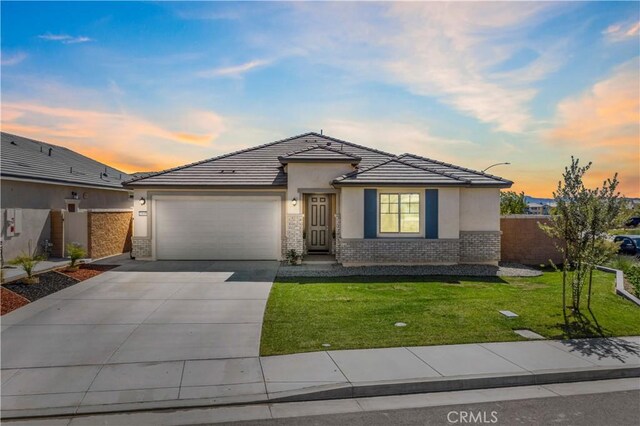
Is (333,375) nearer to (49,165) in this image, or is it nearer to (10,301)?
(10,301)

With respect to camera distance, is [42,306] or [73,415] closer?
[73,415]

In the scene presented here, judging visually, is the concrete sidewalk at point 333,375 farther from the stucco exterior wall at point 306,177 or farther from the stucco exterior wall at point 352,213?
the stucco exterior wall at point 306,177

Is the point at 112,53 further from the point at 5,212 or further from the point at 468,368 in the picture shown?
the point at 468,368

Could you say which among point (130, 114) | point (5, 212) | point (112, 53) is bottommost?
point (5, 212)

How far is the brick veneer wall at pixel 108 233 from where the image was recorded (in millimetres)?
16844

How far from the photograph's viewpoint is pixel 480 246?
16.4m

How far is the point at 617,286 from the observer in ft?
39.0

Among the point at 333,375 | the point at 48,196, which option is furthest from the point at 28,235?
the point at 333,375

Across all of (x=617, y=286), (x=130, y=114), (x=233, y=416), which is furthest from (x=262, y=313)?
(x=130, y=114)

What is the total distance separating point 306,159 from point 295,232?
296cm

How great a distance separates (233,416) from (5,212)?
47.2ft

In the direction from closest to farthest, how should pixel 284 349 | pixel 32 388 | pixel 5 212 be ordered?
pixel 32 388 → pixel 284 349 → pixel 5 212

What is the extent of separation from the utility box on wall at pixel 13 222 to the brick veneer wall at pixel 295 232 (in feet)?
32.7

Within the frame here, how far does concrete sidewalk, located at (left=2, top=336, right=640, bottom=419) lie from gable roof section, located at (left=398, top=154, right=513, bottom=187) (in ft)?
32.8
